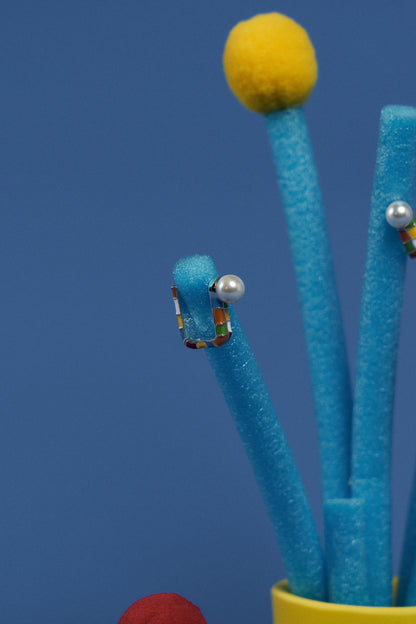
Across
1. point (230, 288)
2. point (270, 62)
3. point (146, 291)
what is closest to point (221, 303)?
point (230, 288)

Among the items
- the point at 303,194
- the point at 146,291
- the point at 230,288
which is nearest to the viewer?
the point at 230,288

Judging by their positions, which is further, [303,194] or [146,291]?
[146,291]

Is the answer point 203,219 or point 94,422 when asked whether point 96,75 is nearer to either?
point 203,219

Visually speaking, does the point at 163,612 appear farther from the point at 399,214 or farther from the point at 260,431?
the point at 399,214

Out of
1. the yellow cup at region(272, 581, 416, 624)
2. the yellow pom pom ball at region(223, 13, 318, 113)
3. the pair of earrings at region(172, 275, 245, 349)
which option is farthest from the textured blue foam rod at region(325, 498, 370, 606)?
the yellow pom pom ball at region(223, 13, 318, 113)

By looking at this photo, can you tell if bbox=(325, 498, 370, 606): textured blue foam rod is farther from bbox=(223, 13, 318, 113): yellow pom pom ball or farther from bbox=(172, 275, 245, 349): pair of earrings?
bbox=(223, 13, 318, 113): yellow pom pom ball

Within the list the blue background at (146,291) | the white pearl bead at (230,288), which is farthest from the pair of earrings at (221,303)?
the blue background at (146,291)

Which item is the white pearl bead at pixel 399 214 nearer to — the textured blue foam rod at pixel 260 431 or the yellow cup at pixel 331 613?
the textured blue foam rod at pixel 260 431
